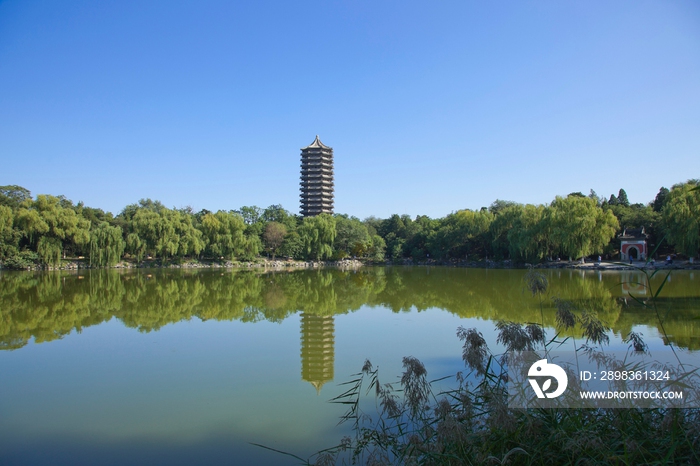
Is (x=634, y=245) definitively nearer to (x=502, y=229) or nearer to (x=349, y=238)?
(x=502, y=229)

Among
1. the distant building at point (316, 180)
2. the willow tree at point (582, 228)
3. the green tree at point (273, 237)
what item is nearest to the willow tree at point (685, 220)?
the willow tree at point (582, 228)

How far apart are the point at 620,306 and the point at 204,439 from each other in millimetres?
8075

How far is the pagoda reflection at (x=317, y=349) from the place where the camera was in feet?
14.4

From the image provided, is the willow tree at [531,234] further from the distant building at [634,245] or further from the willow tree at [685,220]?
the willow tree at [685,220]

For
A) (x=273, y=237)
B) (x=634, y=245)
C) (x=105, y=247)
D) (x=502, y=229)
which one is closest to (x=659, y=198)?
(x=634, y=245)

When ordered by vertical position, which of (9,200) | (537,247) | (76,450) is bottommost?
(76,450)

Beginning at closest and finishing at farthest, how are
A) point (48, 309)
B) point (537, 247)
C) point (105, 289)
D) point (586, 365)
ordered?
point (586, 365) → point (48, 309) → point (105, 289) → point (537, 247)

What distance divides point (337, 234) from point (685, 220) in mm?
23675

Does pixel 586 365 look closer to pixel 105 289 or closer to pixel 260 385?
pixel 260 385

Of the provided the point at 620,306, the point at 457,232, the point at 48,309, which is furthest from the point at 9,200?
the point at 620,306

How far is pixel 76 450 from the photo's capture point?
292 centimetres

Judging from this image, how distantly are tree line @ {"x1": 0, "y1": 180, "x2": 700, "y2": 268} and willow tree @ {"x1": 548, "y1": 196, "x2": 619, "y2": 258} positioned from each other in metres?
0.05

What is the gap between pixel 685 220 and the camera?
60.8ft

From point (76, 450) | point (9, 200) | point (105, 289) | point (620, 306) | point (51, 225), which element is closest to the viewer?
point (76, 450)
